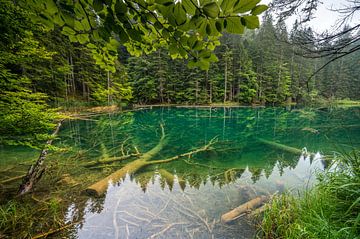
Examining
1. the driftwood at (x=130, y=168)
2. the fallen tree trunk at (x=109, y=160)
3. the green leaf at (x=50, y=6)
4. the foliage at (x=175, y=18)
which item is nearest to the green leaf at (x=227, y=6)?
the foliage at (x=175, y=18)

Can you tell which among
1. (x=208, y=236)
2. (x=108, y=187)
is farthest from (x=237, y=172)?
(x=108, y=187)

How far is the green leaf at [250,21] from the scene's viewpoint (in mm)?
555

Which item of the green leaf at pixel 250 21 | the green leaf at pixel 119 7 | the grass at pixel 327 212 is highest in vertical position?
the green leaf at pixel 119 7

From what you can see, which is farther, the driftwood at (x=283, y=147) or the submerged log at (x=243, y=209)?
the driftwood at (x=283, y=147)

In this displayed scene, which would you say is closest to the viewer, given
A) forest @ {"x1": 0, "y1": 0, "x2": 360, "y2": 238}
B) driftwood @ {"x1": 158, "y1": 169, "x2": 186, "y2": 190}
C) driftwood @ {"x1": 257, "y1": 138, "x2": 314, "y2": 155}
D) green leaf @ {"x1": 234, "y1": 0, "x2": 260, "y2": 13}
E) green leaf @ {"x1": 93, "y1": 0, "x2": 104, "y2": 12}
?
green leaf @ {"x1": 234, "y1": 0, "x2": 260, "y2": 13}

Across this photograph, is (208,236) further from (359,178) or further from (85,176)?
(85,176)

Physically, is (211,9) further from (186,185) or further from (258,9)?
(186,185)

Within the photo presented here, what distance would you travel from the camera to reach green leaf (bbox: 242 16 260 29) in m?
0.55

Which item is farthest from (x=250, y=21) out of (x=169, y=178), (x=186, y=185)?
(x=169, y=178)

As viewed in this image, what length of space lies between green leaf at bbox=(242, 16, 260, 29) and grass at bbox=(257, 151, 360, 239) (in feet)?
5.57

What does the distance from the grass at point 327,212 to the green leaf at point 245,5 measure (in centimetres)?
176

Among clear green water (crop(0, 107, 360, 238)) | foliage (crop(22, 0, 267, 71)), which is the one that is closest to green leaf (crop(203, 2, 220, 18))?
foliage (crop(22, 0, 267, 71))

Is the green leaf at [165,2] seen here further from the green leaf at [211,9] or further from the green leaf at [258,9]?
the green leaf at [258,9]

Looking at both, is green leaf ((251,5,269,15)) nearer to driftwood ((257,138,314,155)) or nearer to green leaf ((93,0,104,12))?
green leaf ((93,0,104,12))
